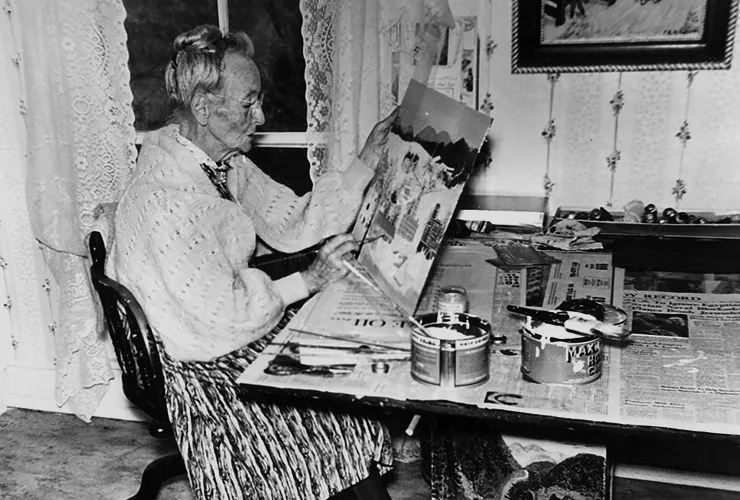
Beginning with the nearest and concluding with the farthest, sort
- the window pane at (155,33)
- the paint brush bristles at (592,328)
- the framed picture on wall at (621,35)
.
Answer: the paint brush bristles at (592,328) < the framed picture on wall at (621,35) < the window pane at (155,33)

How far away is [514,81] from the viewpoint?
2.24 metres

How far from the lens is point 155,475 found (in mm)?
2039

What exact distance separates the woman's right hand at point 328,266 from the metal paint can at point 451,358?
16.5 inches

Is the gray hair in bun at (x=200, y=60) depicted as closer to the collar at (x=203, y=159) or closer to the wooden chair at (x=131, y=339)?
the collar at (x=203, y=159)

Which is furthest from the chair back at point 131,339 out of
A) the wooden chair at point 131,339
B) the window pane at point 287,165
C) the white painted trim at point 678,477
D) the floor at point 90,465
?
the white painted trim at point 678,477

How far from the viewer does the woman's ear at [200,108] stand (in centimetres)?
166

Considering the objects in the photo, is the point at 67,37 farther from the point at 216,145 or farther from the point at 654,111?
the point at 654,111

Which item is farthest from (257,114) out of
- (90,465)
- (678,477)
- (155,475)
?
(678,477)

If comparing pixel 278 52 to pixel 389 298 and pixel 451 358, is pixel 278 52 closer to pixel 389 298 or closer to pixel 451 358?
pixel 389 298

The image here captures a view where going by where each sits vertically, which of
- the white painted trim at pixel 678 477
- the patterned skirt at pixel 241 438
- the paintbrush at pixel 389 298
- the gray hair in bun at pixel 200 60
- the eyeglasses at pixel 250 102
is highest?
the gray hair in bun at pixel 200 60

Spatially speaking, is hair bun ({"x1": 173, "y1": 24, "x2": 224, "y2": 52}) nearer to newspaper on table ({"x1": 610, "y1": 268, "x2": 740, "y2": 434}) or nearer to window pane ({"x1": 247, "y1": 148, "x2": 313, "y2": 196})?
window pane ({"x1": 247, "y1": 148, "x2": 313, "y2": 196})

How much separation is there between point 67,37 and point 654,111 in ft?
6.06

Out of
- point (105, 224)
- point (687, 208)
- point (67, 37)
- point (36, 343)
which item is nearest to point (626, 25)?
point (687, 208)

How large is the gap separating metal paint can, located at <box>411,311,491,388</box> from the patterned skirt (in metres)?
0.45
